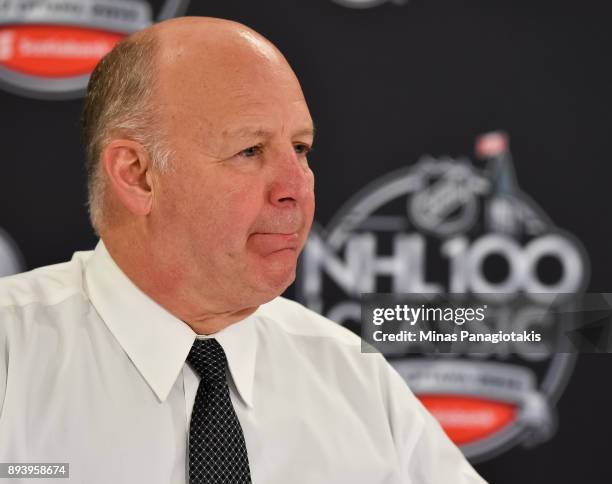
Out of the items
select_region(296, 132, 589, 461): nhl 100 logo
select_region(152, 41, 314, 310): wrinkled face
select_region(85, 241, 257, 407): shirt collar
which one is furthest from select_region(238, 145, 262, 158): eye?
select_region(296, 132, 589, 461): nhl 100 logo

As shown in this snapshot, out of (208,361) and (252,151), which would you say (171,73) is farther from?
(208,361)

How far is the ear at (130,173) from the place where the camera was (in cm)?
140

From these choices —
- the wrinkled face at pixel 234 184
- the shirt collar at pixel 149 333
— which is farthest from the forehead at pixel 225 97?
the shirt collar at pixel 149 333

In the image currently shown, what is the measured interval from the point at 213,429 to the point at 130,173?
1.26 feet

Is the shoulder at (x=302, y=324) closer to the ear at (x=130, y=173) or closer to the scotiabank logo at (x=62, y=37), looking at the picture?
the ear at (x=130, y=173)

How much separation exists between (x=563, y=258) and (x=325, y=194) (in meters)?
0.62

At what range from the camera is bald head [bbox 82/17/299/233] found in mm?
1356

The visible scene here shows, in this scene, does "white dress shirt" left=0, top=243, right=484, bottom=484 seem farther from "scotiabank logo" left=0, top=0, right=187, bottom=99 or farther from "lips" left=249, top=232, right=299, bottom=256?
"scotiabank logo" left=0, top=0, right=187, bottom=99

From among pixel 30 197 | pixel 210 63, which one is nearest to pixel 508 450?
pixel 30 197

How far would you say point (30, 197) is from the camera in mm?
2334

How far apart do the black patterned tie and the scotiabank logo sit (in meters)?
1.17

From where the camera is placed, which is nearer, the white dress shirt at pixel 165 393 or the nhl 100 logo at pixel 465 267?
the white dress shirt at pixel 165 393

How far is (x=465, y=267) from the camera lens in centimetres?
244

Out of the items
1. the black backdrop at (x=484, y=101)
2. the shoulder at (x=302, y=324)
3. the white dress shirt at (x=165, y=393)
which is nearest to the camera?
the white dress shirt at (x=165, y=393)
